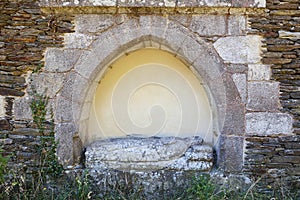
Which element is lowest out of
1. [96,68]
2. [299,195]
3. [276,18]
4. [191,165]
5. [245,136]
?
[299,195]

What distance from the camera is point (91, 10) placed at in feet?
11.8

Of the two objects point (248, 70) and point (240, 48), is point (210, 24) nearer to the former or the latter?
point (240, 48)

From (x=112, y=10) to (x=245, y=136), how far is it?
1.82 meters

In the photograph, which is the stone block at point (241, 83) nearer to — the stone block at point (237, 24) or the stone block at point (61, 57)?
the stone block at point (237, 24)

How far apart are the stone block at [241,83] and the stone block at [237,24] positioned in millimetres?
427

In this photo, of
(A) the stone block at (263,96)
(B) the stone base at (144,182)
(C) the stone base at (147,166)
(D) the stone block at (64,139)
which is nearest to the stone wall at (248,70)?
(A) the stone block at (263,96)

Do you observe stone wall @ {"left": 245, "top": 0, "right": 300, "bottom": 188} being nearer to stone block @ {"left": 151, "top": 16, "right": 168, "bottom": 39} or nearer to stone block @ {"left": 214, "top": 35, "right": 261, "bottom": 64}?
stone block @ {"left": 214, "top": 35, "right": 261, "bottom": 64}

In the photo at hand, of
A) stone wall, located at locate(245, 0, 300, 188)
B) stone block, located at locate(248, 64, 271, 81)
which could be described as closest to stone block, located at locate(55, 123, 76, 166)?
stone wall, located at locate(245, 0, 300, 188)

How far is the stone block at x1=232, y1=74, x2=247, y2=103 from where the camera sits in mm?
3598

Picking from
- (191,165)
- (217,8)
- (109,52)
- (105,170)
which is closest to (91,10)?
(109,52)

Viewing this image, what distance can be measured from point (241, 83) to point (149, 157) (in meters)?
1.18

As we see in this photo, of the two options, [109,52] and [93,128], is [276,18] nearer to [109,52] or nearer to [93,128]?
[109,52]

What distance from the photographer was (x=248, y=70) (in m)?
3.60

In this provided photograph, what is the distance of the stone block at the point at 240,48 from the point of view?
3.60 meters
